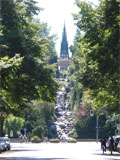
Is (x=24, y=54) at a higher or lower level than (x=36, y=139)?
higher

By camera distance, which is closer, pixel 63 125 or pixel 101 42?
pixel 101 42

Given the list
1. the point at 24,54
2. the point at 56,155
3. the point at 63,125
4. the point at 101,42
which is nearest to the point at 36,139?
the point at 63,125

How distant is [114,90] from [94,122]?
7676 cm

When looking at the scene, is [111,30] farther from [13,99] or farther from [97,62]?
[13,99]

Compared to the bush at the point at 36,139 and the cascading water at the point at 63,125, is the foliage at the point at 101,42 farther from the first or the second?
the cascading water at the point at 63,125

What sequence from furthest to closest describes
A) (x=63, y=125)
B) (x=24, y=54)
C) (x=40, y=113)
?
1. (x=63, y=125)
2. (x=40, y=113)
3. (x=24, y=54)

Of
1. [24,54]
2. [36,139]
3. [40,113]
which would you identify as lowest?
[36,139]

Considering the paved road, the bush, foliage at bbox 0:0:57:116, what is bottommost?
the paved road

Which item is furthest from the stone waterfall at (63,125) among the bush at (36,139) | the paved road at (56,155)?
the paved road at (56,155)

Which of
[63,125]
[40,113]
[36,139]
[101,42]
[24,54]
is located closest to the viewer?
[101,42]

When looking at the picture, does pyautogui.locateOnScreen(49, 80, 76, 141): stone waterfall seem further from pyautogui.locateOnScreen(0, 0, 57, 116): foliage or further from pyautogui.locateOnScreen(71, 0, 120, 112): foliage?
pyautogui.locateOnScreen(0, 0, 57, 116): foliage

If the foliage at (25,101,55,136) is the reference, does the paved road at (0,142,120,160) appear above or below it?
below

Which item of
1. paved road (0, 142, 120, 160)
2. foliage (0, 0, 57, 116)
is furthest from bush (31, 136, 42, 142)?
foliage (0, 0, 57, 116)

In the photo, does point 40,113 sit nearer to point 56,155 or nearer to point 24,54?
point 56,155
